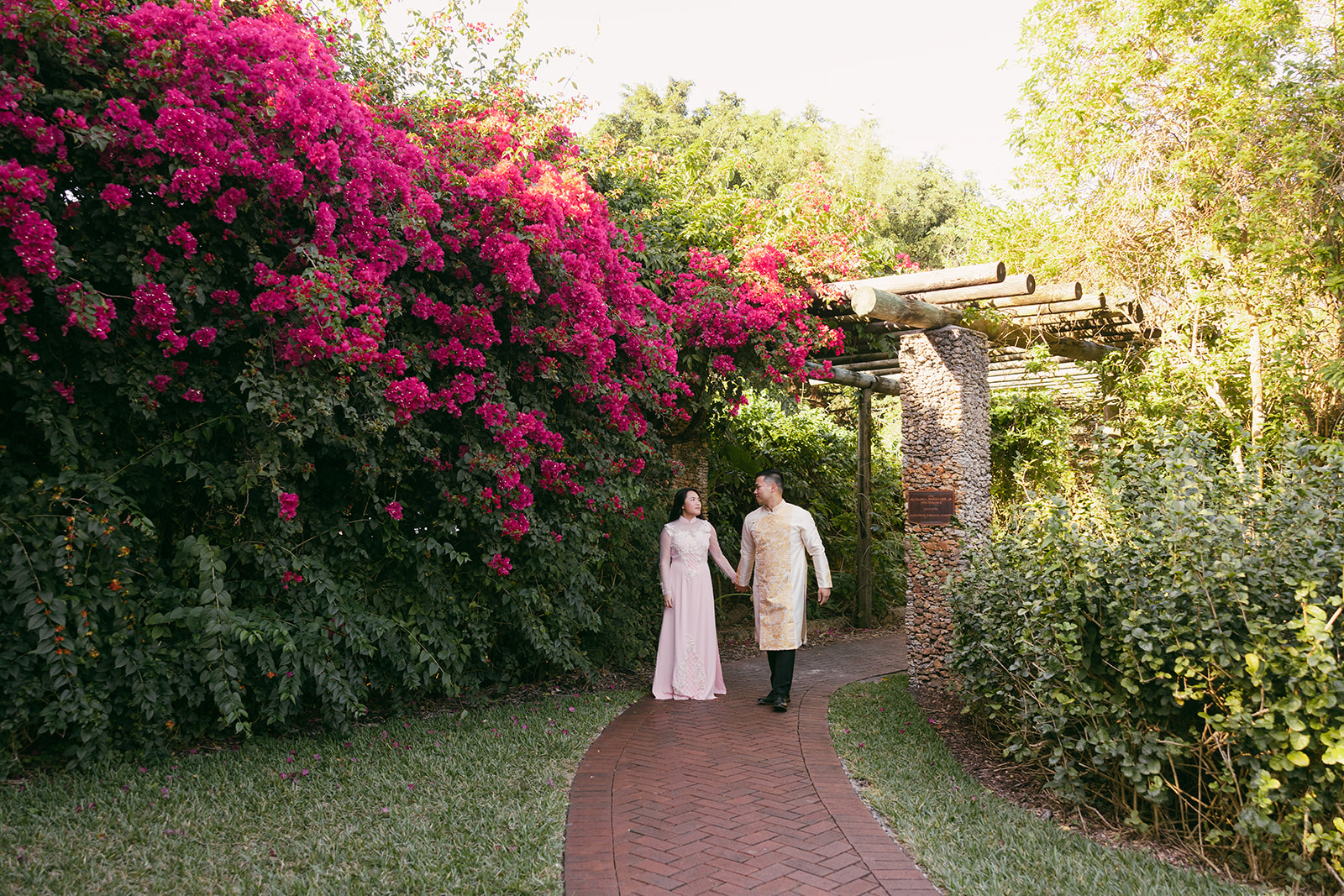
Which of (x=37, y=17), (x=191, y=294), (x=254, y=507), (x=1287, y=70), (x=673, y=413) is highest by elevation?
(x=1287, y=70)

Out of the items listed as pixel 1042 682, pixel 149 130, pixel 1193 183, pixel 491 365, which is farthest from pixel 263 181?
pixel 1193 183

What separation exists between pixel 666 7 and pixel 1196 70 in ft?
21.8

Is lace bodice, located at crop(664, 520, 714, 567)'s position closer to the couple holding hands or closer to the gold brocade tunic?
the couple holding hands

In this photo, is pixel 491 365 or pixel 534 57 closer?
pixel 491 365

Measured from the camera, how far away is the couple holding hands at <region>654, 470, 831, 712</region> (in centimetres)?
620

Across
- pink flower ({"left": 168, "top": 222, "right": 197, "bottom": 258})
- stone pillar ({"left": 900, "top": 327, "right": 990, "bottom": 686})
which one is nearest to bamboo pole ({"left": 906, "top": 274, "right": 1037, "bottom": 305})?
stone pillar ({"left": 900, "top": 327, "right": 990, "bottom": 686})

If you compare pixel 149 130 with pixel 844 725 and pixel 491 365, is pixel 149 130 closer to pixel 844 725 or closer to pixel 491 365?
pixel 491 365

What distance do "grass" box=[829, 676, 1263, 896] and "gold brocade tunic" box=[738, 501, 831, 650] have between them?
997mm

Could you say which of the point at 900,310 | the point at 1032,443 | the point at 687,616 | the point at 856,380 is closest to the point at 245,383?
the point at 687,616

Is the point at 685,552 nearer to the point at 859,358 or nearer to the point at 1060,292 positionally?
the point at 1060,292

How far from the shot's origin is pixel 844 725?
5.71 meters

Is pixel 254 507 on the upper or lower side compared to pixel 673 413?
lower

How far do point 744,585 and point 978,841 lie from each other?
124 inches

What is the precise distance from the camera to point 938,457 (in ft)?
23.9
